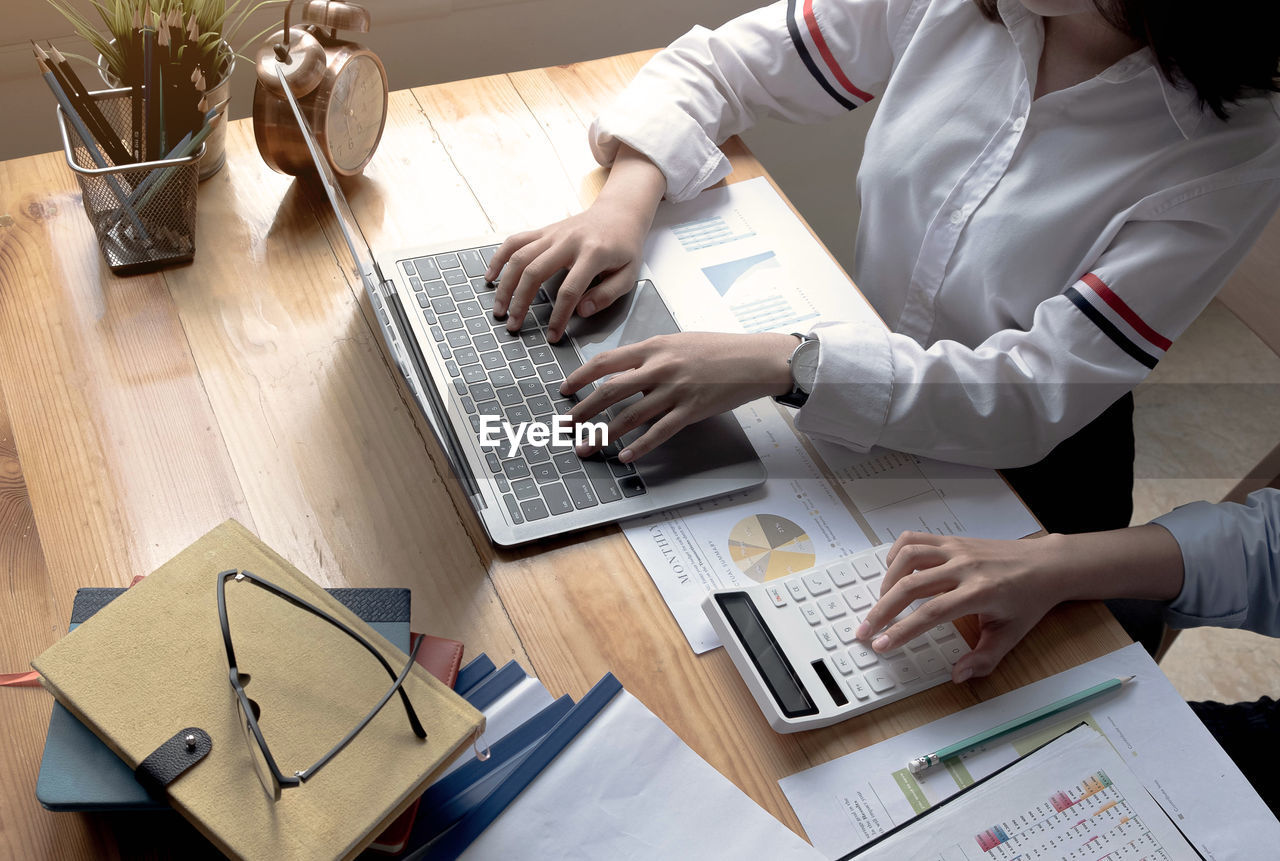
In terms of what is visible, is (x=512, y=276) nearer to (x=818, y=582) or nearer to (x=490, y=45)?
(x=818, y=582)

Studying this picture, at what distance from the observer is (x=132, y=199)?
0.85 metres

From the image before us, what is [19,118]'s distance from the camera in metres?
1.41

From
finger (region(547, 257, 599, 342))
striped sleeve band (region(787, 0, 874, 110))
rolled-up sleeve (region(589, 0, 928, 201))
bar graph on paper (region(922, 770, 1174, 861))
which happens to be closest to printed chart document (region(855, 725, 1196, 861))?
bar graph on paper (region(922, 770, 1174, 861))

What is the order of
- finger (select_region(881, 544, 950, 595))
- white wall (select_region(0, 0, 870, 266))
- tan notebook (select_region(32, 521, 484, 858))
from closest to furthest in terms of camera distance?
tan notebook (select_region(32, 521, 484, 858))
finger (select_region(881, 544, 950, 595))
white wall (select_region(0, 0, 870, 266))

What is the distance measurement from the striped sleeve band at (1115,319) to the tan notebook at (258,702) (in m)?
0.60

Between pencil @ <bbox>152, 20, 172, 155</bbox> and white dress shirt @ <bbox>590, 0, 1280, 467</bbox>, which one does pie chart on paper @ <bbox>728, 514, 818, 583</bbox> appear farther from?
pencil @ <bbox>152, 20, 172, 155</bbox>

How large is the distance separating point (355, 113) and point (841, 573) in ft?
2.03

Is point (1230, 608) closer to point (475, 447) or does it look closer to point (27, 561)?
point (475, 447)

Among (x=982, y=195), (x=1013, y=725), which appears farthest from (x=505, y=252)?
(x=1013, y=725)

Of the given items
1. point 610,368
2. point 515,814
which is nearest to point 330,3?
point 610,368

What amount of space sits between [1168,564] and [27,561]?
0.85 metres

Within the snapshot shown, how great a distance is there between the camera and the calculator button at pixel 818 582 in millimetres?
734

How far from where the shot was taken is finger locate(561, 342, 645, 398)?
32.1 inches

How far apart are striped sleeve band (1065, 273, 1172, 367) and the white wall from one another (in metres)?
1.11
